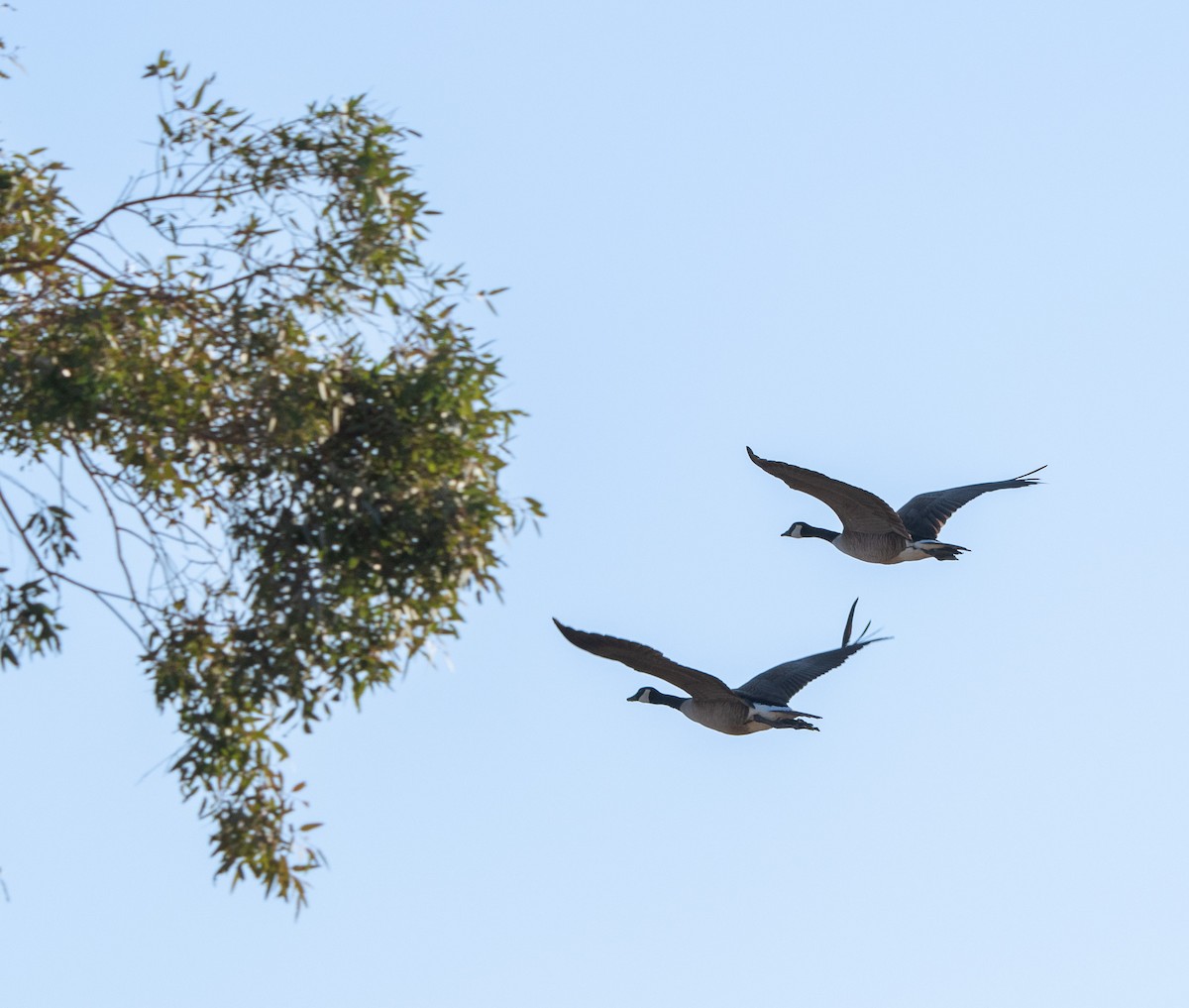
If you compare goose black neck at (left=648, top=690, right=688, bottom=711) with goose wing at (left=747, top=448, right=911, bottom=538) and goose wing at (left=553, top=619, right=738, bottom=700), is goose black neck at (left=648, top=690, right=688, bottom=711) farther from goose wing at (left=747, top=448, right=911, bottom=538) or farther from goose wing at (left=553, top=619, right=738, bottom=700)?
goose wing at (left=747, top=448, right=911, bottom=538)

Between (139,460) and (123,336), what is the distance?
898 mm

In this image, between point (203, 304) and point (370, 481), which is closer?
point (370, 481)

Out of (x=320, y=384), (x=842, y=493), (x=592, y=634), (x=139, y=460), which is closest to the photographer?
(x=320, y=384)

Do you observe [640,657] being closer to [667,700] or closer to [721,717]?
[721,717]

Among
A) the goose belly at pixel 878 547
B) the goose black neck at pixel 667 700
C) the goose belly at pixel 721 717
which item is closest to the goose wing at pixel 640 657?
the goose belly at pixel 721 717

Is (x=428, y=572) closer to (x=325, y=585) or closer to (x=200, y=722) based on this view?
(x=325, y=585)

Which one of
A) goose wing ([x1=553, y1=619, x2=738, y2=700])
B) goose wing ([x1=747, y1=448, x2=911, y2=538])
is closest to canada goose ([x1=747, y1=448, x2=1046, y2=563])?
goose wing ([x1=747, y1=448, x2=911, y2=538])

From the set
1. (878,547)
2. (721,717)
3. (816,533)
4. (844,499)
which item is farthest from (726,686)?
(816,533)

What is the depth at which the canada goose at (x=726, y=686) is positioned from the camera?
1312 cm

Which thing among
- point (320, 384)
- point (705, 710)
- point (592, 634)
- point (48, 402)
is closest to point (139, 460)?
point (48, 402)

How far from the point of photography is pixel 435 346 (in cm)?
1094

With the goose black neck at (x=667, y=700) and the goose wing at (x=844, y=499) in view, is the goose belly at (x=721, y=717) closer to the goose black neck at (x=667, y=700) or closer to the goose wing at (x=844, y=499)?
the goose black neck at (x=667, y=700)

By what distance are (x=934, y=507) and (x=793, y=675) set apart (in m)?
2.20

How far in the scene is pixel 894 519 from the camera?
1571 centimetres
